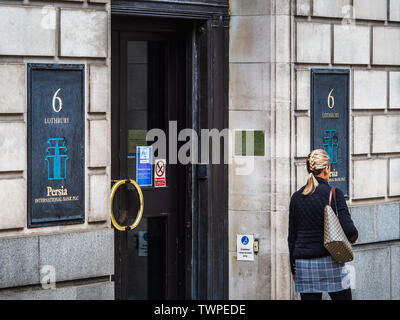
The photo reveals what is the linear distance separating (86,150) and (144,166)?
1313mm

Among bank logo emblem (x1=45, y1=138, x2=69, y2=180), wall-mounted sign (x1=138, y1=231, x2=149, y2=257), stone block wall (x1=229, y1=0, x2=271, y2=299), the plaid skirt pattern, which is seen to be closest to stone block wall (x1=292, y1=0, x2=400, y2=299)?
stone block wall (x1=229, y1=0, x2=271, y2=299)

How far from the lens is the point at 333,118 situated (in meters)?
10.3

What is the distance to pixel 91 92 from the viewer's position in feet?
→ 28.1

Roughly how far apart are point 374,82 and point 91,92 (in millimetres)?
3979

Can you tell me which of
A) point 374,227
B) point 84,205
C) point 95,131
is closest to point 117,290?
point 84,205

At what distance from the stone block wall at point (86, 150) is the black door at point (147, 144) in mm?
801

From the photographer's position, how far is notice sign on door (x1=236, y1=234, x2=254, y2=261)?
388 inches

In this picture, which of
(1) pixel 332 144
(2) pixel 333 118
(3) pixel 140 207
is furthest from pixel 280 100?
(3) pixel 140 207

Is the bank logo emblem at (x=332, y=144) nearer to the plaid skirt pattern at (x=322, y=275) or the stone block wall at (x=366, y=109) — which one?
the stone block wall at (x=366, y=109)

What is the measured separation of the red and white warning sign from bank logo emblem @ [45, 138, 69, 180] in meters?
1.64

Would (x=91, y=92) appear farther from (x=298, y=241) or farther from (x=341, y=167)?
(x=341, y=167)

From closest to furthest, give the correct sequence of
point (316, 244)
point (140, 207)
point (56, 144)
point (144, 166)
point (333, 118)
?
point (316, 244) → point (56, 144) → point (140, 207) → point (144, 166) → point (333, 118)

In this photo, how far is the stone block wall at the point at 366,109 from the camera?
9961 mm

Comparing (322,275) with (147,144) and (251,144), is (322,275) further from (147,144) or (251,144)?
(147,144)
